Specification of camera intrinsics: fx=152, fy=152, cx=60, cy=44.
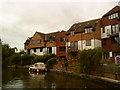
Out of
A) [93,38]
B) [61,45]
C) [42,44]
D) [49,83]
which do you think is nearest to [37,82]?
[49,83]

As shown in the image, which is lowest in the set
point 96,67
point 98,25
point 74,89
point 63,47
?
point 74,89

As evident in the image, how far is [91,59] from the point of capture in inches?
1034

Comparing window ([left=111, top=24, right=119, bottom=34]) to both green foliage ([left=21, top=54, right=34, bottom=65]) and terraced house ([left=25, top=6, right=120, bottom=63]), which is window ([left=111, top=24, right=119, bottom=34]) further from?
green foliage ([left=21, top=54, right=34, bottom=65])

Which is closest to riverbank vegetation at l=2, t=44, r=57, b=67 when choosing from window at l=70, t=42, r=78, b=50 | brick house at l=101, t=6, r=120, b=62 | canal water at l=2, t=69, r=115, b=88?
window at l=70, t=42, r=78, b=50

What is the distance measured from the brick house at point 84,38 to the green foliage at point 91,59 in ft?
33.3

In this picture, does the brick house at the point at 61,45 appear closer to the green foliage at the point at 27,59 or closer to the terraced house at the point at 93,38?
the terraced house at the point at 93,38

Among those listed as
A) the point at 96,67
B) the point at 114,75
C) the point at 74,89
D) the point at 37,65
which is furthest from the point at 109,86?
the point at 37,65

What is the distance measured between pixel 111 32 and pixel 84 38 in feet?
23.0

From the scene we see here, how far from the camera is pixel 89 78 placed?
25.0m

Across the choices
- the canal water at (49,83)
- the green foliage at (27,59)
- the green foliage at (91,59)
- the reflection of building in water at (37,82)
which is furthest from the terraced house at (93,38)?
the reflection of building in water at (37,82)

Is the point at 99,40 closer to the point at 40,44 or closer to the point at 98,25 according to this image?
the point at 98,25

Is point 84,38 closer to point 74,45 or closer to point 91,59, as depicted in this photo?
point 74,45

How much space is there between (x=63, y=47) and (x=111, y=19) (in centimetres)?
1749

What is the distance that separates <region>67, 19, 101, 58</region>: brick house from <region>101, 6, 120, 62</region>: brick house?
1.48 meters
